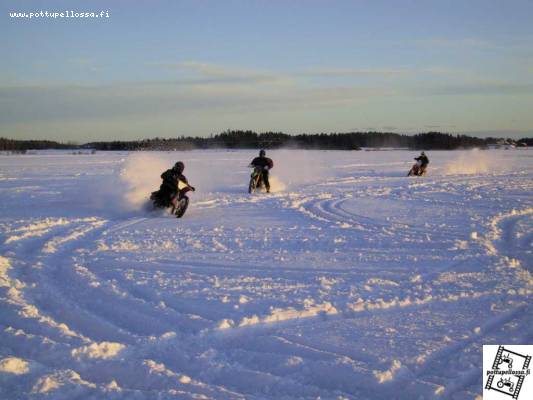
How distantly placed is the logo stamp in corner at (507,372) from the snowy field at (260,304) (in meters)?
0.09

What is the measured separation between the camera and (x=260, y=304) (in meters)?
5.43

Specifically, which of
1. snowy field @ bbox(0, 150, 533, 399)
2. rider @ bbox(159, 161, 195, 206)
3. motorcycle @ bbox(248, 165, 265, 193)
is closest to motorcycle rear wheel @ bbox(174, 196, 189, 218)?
rider @ bbox(159, 161, 195, 206)

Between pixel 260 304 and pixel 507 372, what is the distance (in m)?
2.41

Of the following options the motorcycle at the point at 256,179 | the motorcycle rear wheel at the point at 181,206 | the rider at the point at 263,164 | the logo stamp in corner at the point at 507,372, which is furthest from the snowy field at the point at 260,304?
the motorcycle at the point at 256,179

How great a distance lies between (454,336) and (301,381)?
5.27 ft

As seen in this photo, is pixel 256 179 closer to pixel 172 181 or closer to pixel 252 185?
pixel 252 185

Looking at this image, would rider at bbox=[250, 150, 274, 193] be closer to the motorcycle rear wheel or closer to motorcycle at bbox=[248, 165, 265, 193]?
motorcycle at bbox=[248, 165, 265, 193]

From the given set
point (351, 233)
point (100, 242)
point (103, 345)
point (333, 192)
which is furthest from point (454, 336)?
point (333, 192)

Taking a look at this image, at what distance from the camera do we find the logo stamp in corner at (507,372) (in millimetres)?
3686

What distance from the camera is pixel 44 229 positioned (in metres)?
10.6

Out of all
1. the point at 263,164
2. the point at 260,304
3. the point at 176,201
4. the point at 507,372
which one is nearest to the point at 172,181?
the point at 176,201

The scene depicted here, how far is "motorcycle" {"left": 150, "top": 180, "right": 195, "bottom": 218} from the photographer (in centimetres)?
1234

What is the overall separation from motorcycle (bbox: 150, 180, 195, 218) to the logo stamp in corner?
352 inches

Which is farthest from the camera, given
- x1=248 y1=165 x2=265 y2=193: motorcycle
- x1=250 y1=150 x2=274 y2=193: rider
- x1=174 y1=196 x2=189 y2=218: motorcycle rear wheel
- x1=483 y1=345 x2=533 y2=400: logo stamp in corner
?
x1=248 y1=165 x2=265 y2=193: motorcycle
